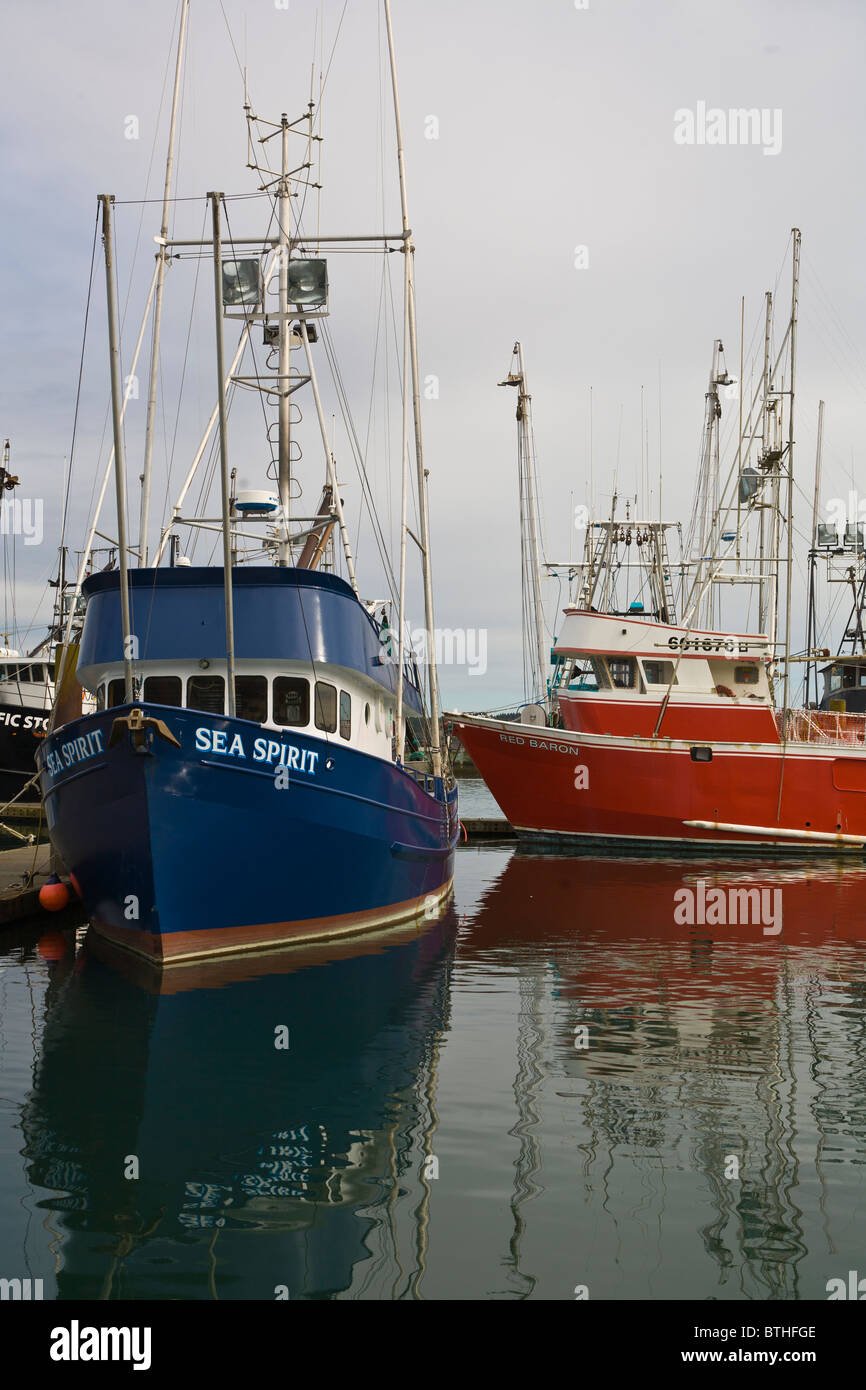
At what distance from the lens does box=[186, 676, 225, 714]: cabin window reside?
16.3 metres

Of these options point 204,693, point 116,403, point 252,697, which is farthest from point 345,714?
point 116,403

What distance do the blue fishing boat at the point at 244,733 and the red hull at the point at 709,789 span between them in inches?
528

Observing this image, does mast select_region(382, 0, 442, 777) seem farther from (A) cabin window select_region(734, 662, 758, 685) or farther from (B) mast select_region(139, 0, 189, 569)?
(A) cabin window select_region(734, 662, 758, 685)

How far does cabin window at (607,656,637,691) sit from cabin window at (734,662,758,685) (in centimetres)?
317

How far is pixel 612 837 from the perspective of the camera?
33.9 meters

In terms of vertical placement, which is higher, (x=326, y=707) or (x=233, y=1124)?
(x=326, y=707)

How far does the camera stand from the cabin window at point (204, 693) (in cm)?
1634

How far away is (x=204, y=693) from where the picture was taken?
16.4 m

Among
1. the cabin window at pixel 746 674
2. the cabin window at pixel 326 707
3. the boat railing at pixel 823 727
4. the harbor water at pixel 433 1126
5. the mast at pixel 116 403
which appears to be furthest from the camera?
the cabin window at pixel 746 674

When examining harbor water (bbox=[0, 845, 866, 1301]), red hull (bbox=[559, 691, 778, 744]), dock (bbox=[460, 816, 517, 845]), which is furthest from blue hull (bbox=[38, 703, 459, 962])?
dock (bbox=[460, 816, 517, 845])

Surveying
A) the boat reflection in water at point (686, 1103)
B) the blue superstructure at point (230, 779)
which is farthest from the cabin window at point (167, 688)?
the boat reflection in water at point (686, 1103)

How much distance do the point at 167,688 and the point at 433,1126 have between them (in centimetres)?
902

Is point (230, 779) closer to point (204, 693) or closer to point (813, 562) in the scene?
point (204, 693)

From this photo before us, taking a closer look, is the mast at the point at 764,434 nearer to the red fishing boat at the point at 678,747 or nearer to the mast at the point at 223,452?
the red fishing boat at the point at 678,747
